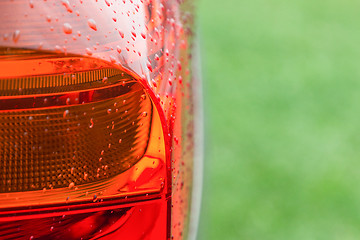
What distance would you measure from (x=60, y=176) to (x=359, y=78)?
10.9 ft

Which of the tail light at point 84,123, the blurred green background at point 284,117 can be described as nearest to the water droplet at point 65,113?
the tail light at point 84,123

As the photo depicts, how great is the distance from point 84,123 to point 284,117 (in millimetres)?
2832

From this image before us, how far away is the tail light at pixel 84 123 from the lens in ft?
1.23

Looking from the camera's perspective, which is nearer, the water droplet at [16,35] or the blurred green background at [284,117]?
the water droplet at [16,35]

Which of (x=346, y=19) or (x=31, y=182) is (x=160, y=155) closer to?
(x=31, y=182)

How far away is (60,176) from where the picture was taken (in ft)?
1.30

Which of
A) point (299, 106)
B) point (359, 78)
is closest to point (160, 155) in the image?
point (299, 106)

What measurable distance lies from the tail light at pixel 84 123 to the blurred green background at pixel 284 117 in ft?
5.23

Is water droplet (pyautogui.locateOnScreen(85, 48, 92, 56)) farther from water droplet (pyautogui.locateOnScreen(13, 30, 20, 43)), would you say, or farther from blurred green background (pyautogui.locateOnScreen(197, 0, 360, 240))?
blurred green background (pyautogui.locateOnScreen(197, 0, 360, 240))

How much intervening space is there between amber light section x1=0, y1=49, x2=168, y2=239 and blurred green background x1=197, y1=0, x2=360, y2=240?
160 cm

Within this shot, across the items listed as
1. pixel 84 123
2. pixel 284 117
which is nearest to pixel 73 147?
pixel 84 123

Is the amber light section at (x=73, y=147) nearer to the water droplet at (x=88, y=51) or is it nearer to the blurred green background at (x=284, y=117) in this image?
the water droplet at (x=88, y=51)

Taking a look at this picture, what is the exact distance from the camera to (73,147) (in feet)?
1.32

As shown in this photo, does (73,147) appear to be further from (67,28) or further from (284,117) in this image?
(284,117)
